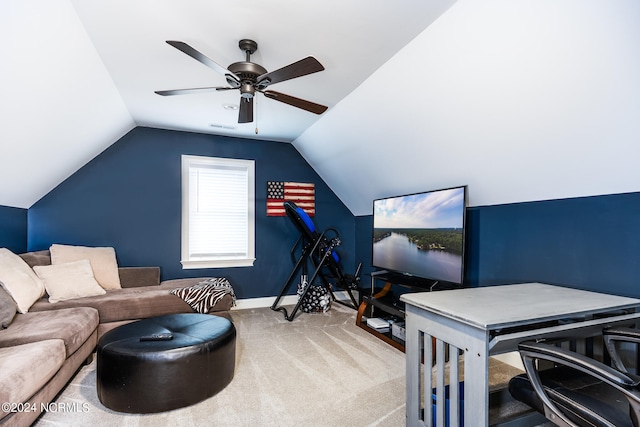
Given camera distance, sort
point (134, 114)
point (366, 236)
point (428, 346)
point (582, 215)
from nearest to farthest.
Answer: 1. point (428, 346)
2. point (582, 215)
3. point (134, 114)
4. point (366, 236)

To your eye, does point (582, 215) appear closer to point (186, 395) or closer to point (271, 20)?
point (271, 20)

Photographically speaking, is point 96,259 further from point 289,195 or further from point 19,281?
point 289,195

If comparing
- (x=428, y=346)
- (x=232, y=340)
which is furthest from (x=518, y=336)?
(x=232, y=340)

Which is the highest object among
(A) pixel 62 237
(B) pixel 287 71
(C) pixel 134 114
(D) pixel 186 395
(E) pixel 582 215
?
(C) pixel 134 114

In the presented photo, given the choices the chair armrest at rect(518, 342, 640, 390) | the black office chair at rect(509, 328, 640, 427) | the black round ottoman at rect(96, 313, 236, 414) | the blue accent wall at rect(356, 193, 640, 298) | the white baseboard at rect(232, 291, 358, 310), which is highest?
the blue accent wall at rect(356, 193, 640, 298)

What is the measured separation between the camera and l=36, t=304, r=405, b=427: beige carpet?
2010 millimetres

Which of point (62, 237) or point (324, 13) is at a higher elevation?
point (324, 13)

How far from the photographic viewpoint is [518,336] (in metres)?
1.47

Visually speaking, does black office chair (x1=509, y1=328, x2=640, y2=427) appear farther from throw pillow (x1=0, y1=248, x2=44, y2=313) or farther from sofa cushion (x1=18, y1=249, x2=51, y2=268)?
sofa cushion (x1=18, y1=249, x2=51, y2=268)

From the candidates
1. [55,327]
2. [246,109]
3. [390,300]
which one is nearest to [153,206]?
[55,327]

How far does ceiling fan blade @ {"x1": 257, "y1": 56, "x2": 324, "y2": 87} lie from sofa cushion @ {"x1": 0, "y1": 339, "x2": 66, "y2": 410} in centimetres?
219

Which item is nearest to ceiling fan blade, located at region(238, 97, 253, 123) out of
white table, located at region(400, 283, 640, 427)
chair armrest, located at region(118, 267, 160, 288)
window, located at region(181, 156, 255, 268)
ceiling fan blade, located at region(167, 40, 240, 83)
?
ceiling fan blade, located at region(167, 40, 240, 83)

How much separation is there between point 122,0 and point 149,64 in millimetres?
783

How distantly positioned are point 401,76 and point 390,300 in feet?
7.77
